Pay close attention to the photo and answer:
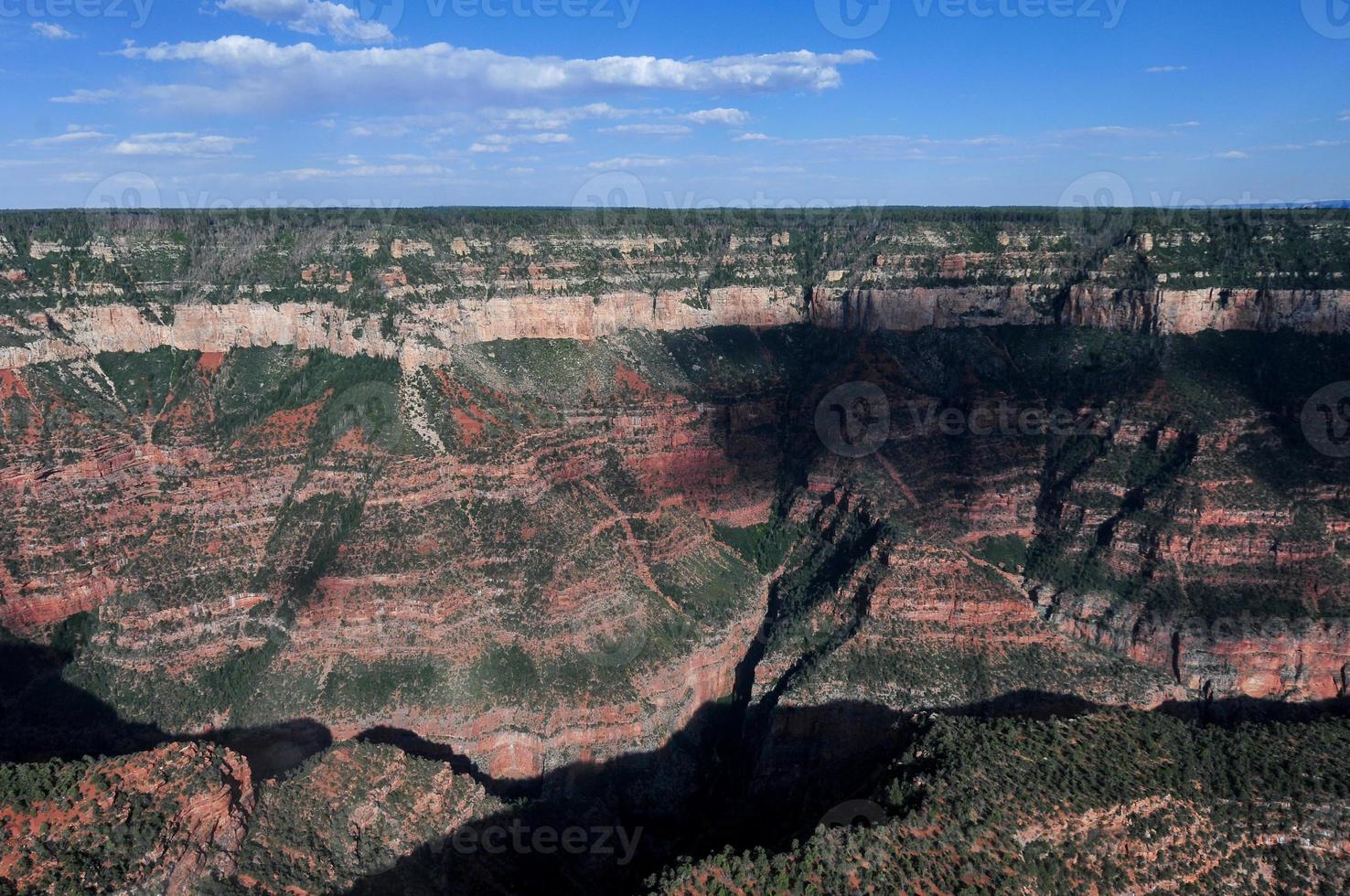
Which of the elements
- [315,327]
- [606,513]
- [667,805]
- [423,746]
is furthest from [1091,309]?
[315,327]

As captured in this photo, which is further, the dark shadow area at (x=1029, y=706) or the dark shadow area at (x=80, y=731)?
the dark shadow area at (x=1029, y=706)

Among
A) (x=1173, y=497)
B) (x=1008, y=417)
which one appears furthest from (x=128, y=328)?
(x=1173, y=497)

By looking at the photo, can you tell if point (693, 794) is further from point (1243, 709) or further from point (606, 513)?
point (1243, 709)

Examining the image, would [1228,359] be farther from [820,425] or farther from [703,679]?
[703,679]

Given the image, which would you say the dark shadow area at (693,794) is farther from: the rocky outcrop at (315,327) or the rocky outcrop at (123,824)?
the rocky outcrop at (315,327)

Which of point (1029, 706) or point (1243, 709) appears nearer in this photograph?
point (1029, 706)

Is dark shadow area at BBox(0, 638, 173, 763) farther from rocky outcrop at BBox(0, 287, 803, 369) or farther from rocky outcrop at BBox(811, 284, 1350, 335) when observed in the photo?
rocky outcrop at BBox(811, 284, 1350, 335)

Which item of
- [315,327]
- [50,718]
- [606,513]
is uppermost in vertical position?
[315,327]

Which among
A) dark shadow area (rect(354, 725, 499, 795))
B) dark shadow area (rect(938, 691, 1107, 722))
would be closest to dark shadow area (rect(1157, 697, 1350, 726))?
dark shadow area (rect(938, 691, 1107, 722))

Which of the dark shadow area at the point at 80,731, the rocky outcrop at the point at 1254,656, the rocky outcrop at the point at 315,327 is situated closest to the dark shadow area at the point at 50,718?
the dark shadow area at the point at 80,731
